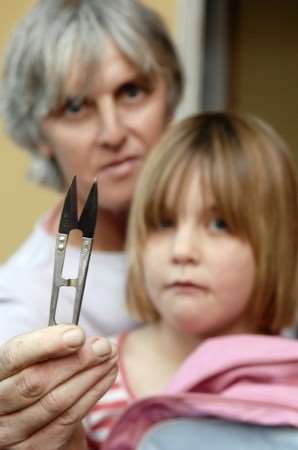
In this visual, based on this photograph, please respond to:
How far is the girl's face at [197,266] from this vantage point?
1.92 ft

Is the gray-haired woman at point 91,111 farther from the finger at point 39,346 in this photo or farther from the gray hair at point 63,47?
the finger at point 39,346

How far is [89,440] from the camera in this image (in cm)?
60

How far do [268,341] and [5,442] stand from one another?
223 millimetres

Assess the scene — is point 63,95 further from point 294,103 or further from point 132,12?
point 294,103

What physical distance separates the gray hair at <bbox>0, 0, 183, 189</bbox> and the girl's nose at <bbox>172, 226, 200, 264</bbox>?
0.76 feet

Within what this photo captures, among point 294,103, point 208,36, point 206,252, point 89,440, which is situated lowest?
point 89,440

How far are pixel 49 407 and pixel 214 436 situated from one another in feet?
0.50

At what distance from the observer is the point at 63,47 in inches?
29.0

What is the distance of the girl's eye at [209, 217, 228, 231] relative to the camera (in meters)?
0.61

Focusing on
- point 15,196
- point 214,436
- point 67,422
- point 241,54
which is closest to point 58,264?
point 67,422

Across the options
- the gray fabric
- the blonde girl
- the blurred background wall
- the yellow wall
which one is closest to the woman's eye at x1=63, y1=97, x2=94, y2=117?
the blonde girl

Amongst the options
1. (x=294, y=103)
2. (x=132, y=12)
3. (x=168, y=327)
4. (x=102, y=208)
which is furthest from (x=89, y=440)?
(x=294, y=103)

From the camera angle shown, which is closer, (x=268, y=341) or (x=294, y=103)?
(x=268, y=341)

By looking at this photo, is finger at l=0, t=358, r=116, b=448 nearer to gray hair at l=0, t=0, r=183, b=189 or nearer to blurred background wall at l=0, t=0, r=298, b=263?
gray hair at l=0, t=0, r=183, b=189
